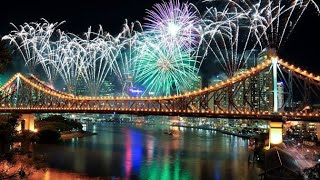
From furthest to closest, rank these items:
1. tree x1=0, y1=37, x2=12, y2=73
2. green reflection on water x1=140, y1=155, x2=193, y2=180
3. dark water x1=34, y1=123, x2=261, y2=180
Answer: dark water x1=34, y1=123, x2=261, y2=180
green reflection on water x1=140, y1=155, x2=193, y2=180
tree x1=0, y1=37, x2=12, y2=73

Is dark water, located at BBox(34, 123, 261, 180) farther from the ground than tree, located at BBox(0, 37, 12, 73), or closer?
closer

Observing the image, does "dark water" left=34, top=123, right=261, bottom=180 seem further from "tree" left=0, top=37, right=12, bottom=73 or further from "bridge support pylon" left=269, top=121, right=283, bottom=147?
"tree" left=0, top=37, right=12, bottom=73

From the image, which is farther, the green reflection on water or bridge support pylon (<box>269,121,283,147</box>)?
bridge support pylon (<box>269,121,283,147</box>)

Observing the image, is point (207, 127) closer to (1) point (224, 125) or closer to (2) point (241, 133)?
(1) point (224, 125)

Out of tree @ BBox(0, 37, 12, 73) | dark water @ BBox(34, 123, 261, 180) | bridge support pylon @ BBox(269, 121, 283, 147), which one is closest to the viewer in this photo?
tree @ BBox(0, 37, 12, 73)

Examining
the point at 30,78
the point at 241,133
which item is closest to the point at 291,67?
the point at 30,78

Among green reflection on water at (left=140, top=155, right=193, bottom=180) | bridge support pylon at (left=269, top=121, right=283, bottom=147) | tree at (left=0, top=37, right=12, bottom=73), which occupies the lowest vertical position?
green reflection on water at (left=140, top=155, right=193, bottom=180)

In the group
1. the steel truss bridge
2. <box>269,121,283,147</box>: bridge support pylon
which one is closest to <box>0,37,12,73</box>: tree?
the steel truss bridge

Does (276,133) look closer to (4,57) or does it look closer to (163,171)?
(163,171)
